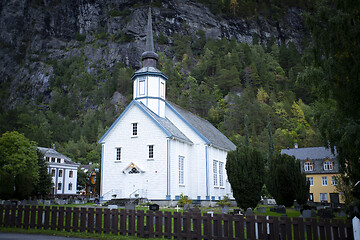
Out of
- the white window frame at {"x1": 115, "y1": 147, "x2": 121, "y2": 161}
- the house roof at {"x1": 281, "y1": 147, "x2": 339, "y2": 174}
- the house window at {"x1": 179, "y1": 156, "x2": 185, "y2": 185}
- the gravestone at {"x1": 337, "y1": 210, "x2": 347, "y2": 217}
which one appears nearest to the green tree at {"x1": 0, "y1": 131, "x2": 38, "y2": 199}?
the white window frame at {"x1": 115, "y1": 147, "x2": 121, "y2": 161}

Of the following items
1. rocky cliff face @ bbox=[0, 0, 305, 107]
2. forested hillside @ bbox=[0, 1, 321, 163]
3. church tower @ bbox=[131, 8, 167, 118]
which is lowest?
church tower @ bbox=[131, 8, 167, 118]

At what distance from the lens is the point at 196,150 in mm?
33281

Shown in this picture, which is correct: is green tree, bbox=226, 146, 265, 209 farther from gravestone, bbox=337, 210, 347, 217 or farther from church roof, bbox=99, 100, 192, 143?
church roof, bbox=99, 100, 192, 143

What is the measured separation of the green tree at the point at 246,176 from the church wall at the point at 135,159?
8.86 m

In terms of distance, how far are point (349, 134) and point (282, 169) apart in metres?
17.0

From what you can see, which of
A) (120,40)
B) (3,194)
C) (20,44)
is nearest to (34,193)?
(3,194)

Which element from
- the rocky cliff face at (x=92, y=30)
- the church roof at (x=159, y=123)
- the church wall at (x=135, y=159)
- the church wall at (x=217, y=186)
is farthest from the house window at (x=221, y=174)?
the rocky cliff face at (x=92, y=30)

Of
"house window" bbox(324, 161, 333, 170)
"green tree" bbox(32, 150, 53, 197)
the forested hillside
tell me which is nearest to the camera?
"green tree" bbox(32, 150, 53, 197)

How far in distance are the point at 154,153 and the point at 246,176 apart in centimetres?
1071

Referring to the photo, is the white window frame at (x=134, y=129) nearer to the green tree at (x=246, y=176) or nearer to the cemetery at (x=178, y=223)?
the green tree at (x=246, y=176)

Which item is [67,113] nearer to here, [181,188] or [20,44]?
[20,44]

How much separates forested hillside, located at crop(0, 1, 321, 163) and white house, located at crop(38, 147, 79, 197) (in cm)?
1788

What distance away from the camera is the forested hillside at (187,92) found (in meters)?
79.2

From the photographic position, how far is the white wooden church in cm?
2852
